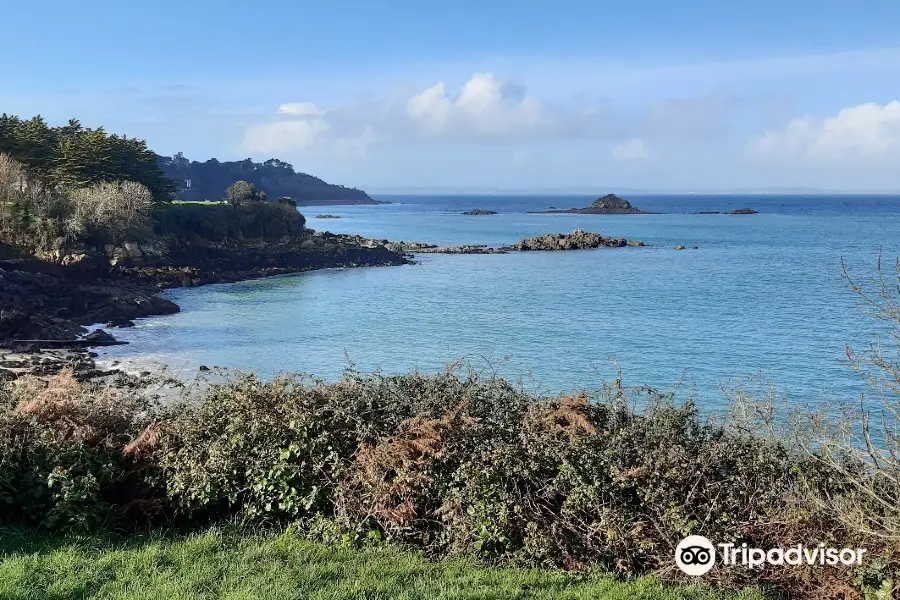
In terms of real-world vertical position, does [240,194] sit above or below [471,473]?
above

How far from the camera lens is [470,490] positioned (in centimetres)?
668

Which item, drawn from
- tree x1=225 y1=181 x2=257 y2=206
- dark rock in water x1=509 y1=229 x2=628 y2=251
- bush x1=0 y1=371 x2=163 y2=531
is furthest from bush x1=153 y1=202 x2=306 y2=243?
bush x1=0 y1=371 x2=163 y2=531

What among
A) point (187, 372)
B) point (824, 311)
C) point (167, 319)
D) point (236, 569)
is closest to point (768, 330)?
point (824, 311)

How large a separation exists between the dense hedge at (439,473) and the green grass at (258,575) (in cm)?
31

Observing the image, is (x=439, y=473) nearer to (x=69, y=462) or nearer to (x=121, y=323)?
(x=69, y=462)

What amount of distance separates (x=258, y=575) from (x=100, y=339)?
25.7 m

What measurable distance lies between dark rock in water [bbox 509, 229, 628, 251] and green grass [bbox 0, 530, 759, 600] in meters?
75.9

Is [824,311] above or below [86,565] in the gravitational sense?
below

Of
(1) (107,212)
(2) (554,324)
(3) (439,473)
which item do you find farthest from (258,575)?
(1) (107,212)

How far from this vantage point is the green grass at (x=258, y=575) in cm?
587

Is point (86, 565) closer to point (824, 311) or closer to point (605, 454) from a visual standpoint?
point (605, 454)

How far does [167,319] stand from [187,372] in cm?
1266

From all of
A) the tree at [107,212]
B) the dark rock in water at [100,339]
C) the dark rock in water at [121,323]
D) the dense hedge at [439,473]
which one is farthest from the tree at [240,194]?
the dense hedge at [439,473]

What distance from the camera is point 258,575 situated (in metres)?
6.20
